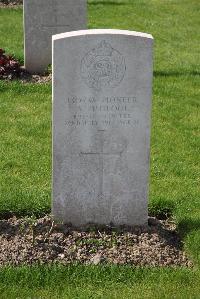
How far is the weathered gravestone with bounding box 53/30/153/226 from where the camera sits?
485 centimetres

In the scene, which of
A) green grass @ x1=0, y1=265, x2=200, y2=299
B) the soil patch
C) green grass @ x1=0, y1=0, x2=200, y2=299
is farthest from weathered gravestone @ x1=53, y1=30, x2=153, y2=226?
the soil patch

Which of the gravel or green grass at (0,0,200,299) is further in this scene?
the gravel

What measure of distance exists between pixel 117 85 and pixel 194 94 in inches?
169

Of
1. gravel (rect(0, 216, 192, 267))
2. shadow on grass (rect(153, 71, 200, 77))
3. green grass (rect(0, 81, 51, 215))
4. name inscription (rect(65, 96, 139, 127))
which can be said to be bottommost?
gravel (rect(0, 216, 192, 267))

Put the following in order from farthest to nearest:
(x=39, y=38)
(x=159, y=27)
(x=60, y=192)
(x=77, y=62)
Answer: (x=159, y=27) < (x=39, y=38) < (x=60, y=192) < (x=77, y=62)

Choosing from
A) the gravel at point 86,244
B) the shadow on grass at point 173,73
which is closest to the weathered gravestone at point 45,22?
the shadow on grass at point 173,73

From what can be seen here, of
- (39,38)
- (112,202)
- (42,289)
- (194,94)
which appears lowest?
(42,289)

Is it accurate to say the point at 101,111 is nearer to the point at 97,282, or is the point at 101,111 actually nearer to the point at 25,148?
the point at 97,282

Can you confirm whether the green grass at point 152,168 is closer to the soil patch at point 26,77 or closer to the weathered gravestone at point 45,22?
the soil patch at point 26,77

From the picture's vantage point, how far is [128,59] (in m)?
4.88

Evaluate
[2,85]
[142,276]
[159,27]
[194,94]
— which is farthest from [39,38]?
[142,276]

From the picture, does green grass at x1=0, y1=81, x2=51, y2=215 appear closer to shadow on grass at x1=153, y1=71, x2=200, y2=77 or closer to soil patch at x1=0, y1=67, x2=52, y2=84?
soil patch at x1=0, y1=67, x2=52, y2=84

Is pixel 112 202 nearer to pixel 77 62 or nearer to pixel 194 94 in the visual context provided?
pixel 77 62

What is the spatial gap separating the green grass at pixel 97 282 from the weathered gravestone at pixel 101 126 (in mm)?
636
